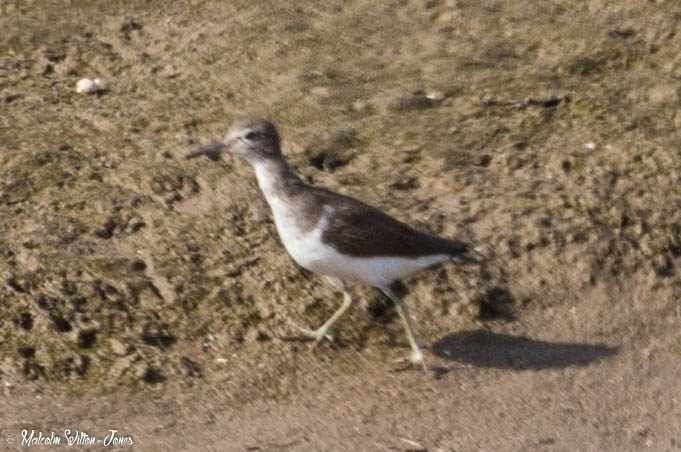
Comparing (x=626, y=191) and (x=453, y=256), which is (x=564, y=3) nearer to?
(x=626, y=191)

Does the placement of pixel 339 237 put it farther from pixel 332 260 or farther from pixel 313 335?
pixel 313 335

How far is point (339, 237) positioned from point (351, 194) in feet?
4.43

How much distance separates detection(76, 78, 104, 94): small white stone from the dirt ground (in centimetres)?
9

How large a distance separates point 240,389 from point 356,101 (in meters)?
3.25

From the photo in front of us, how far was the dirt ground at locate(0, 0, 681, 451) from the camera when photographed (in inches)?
279

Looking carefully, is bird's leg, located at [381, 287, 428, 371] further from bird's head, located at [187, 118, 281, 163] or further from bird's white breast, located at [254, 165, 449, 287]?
bird's head, located at [187, 118, 281, 163]

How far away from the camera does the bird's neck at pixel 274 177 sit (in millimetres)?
7613

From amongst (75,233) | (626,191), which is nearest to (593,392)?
(626,191)

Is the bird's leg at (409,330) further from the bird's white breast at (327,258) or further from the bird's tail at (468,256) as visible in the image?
the bird's tail at (468,256)

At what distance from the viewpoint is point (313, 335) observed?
7.62m

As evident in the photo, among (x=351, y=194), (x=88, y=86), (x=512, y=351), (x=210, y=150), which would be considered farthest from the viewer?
(x=88, y=86)

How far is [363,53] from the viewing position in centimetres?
1024

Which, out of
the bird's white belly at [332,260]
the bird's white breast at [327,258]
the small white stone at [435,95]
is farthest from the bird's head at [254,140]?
the small white stone at [435,95]
